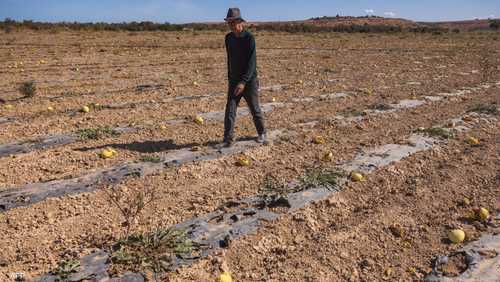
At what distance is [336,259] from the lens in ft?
12.9

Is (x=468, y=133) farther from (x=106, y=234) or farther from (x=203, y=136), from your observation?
(x=106, y=234)

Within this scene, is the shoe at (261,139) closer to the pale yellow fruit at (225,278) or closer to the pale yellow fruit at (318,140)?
the pale yellow fruit at (318,140)

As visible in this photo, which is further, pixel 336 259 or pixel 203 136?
pixel 203 136

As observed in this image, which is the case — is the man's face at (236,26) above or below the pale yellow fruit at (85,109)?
above

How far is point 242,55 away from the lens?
6.30 meters

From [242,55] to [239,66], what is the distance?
6.7 inches

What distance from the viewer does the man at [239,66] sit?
615 cm

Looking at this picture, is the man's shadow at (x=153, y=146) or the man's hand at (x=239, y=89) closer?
the man's hand at (x=239, y=89)

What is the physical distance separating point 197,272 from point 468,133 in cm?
619

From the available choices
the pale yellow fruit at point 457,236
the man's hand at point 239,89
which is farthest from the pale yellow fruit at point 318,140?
the pale yellow fruit at point 457,236

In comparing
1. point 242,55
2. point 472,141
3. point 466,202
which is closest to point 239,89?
point 242,55

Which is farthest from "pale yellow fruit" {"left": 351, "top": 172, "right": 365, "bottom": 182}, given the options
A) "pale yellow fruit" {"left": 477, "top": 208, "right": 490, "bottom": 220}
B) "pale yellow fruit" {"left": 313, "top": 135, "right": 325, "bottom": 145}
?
"pale yellow fruit" {"left": 313, "top": 135, "right": 325, "bottom": 145}

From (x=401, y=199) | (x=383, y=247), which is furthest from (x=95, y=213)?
(x=401, y=199)

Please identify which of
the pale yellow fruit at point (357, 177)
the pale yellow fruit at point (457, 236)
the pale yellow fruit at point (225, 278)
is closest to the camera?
the pale yellow fruit at point (225, 278)
